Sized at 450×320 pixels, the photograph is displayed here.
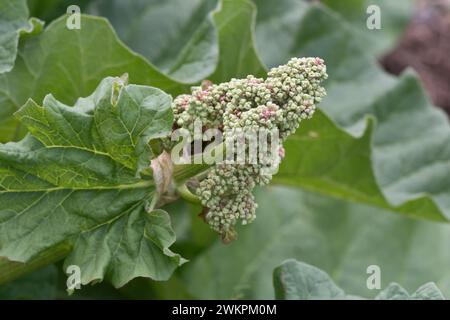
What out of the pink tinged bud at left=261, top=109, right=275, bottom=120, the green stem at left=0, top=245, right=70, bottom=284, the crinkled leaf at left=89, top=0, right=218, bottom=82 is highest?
the crinkled leaf at left=89, top=0, right=218, bottom=82

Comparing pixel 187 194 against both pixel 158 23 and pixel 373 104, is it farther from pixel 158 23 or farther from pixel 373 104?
pixel 373 104

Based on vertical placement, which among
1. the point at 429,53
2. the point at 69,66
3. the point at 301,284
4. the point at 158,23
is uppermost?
the point at 429,53

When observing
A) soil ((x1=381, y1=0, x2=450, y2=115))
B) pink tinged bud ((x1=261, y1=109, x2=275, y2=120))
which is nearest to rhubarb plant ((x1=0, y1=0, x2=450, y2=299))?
pink tinged bud ((x1=261, y1=109, x2=275, y2=120))

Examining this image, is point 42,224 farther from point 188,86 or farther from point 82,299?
point 82,299

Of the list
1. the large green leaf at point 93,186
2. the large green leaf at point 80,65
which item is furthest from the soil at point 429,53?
the large green leaf at point 93,186

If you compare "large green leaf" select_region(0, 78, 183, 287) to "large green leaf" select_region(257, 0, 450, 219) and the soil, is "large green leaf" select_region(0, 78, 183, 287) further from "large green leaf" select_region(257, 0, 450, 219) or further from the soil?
the soil

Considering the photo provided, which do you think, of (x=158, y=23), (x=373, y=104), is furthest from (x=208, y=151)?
(x=373, y=104)
